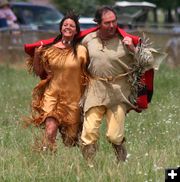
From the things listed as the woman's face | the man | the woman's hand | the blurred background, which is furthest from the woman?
the blurred background

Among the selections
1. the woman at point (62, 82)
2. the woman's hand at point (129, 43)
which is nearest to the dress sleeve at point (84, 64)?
the woman at point (62, 82)

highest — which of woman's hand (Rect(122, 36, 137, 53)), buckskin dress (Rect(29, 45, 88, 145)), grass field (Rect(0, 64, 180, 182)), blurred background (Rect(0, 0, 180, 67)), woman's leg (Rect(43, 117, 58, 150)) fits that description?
woman's hand (Rect(122, 36, 137, 53))

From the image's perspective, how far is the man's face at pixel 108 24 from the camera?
26.9ft

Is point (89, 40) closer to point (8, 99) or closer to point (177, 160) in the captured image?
point (177, 160)

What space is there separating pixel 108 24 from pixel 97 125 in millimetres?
997

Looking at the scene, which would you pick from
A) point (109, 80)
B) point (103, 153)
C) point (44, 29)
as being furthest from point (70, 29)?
point (44, 29)

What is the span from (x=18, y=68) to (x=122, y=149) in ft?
37.8

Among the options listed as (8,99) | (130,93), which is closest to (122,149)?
(130,93)

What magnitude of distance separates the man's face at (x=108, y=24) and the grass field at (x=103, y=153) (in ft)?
3.93

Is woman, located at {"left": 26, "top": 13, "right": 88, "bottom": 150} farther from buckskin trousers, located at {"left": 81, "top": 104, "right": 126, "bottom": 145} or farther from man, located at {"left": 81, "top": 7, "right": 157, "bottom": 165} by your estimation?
buckskin trousers, located at {"left": 81, "top": 104, "right": 126, "bottom": 145}

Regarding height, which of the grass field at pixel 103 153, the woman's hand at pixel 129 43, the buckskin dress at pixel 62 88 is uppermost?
the woman's hand at pixel 129 43

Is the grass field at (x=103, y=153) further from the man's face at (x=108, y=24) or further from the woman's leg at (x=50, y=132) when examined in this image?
the man's face at (x=108, y=24)

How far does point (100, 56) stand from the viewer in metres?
8.24

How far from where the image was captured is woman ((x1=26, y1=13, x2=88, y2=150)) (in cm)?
841
